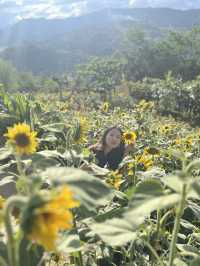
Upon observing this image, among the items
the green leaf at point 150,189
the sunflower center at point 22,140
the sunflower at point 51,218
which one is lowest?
the sunflower center at point 22,140

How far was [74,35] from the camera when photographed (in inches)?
3841

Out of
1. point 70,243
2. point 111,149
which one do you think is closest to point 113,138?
point 111,149

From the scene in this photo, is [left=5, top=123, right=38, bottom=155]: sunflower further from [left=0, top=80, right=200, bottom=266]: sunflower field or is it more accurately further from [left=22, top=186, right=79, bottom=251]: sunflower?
[left=22, top=186, right=79, bottom=251]: sunflower

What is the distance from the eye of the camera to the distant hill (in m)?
73.7

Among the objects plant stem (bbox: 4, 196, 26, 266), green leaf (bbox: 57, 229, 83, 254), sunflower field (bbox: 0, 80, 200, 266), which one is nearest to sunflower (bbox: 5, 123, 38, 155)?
sunflower field (bbox: 0, 80, 200, 266)

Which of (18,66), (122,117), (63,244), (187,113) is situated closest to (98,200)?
(63,244)

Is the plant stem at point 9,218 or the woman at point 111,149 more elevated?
the plant stem at point 9,218

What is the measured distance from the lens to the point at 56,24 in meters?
135

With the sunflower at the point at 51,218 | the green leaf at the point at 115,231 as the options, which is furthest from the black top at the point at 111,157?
the sunflower at the point at 51,218

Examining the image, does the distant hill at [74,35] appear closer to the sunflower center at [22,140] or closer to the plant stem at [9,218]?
the sunflower center at [22,140]

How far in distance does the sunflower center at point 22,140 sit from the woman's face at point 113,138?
2.22m

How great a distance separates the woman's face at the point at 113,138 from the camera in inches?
146

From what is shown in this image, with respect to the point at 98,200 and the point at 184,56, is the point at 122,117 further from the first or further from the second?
the point at 184,56

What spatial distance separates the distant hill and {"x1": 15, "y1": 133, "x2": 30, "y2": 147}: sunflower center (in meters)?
36.1
